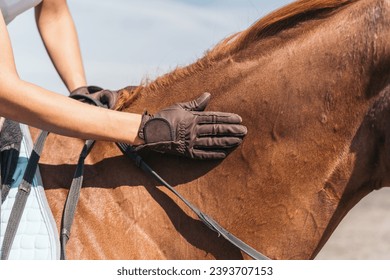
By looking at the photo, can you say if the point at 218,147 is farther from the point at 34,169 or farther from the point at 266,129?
the point at 34,169

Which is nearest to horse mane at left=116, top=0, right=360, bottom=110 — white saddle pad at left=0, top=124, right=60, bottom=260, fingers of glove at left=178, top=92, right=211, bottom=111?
fingers of glove at left=178, top=92, right=211, bottom=111

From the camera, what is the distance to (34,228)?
2.28 m

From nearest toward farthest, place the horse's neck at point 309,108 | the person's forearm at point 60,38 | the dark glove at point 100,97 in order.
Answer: the horse's neck at point 309,108 → the dark glove at point 100,97 → the person's forearm at point 60,38

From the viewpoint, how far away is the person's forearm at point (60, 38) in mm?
3129

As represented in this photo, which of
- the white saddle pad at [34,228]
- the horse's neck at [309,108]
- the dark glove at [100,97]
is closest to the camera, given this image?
the horse's neck at [309,108]

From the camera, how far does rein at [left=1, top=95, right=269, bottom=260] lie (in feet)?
7.42

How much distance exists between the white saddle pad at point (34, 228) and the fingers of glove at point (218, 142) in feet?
1.86

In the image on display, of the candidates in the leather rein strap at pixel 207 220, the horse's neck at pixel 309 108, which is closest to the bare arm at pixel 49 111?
the leather rein strap at pixel 207 220

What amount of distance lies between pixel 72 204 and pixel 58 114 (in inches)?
12.7

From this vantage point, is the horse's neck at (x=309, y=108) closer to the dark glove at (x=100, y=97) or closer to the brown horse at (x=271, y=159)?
the brown horse at (x=271, y=159)

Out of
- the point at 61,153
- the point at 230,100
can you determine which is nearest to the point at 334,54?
the point at 230,100

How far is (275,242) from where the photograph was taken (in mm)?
2305
